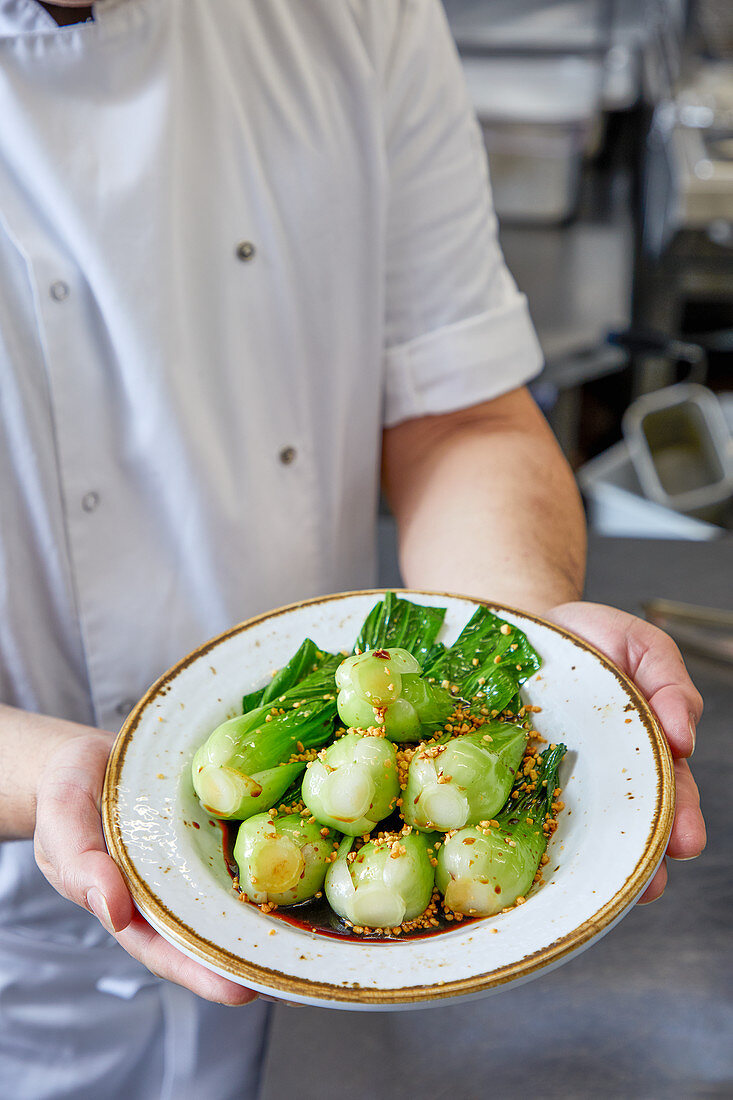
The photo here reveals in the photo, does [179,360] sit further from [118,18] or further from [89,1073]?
[89,1073]

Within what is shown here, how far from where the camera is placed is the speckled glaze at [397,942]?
2.10 feet

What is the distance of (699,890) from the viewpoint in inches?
43.1

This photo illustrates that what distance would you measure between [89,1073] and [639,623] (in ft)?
3.21

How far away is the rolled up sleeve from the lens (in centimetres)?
121

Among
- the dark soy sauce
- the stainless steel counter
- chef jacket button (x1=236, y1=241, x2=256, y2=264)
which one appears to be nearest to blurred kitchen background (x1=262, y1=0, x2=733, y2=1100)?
the stainless steel counter

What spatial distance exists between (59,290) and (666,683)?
75 cm

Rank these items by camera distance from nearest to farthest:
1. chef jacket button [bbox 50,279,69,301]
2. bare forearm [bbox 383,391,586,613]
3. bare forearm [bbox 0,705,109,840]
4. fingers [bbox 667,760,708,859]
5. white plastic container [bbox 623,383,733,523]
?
fingers [bbox 667,760,708,859], bare forearm [bbox 0,705,109,840], chef jacket button [bbox 50,279,69,301], bare forearm [bbox 383,391,586,613], white plastic container [bbox 623,383,733,523]

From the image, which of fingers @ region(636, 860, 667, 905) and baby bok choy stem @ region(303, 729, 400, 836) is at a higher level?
baby bok choy stem @ region(303, 729, 400, 836)

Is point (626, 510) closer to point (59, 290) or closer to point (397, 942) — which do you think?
point (59, 290)

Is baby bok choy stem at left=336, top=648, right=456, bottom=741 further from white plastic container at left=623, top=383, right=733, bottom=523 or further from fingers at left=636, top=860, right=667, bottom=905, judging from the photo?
white plastic container at left=623, top=383, right=733, bottom=523

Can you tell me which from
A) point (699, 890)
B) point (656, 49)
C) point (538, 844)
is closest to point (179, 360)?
point (538, 844)

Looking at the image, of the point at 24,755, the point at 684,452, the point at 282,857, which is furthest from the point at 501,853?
the point at 684,452

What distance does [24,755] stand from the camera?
0.92 meters

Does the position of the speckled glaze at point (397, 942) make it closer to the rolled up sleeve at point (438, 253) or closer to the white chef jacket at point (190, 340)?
the white chef jacket at point (190, 340)
